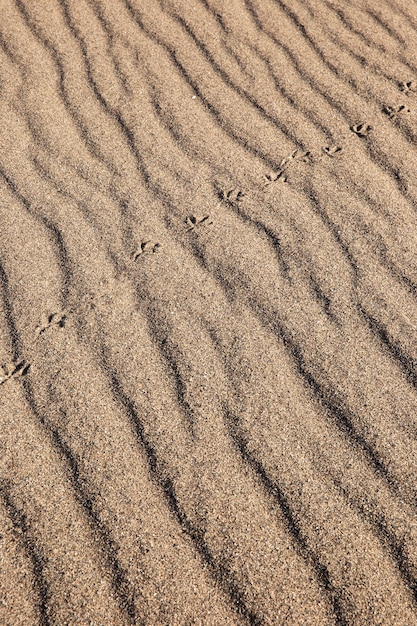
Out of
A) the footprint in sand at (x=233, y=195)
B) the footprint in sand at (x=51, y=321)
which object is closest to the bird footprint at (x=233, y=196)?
the footprint in sand at (x=233, y=195)

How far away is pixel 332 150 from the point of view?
2924 millimetres

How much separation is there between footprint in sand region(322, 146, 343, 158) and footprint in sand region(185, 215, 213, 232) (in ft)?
2.34

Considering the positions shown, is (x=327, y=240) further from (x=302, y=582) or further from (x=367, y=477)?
(x=302, y=582)

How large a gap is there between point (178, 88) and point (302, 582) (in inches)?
98.9

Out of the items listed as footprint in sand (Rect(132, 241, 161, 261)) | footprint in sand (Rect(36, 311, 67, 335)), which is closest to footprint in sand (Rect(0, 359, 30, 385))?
footprint in sand (Rect(36, 311, 67, 335))

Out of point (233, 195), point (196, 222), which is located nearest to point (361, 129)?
point (233, 195)

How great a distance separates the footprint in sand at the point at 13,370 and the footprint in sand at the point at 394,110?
213 cm

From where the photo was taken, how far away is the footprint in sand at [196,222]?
8.64 ft

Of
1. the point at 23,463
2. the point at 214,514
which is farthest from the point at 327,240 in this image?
the point at 23,463

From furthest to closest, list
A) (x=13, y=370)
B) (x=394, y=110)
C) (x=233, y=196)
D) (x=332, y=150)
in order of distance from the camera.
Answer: (x=394, y=110) < (x=332, y=150) < (x=233, y=196) < (x=13, y=370)

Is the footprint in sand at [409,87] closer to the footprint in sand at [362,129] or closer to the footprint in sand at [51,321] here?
the footprint in sand at [362,129]

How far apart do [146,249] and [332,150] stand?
1068 mm

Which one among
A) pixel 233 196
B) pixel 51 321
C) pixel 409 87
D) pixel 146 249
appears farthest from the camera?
pixel 409 87

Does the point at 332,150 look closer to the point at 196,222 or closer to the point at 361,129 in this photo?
the point at 361,129
